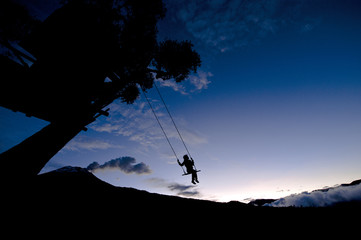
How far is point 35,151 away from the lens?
6133mm

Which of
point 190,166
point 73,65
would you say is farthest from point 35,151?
point 190,166

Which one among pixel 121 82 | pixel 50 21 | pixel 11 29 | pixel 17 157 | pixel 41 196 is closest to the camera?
pixel 41 196

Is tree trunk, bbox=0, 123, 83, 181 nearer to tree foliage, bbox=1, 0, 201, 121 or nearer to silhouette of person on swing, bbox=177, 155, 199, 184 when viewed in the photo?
tree foliage, bbox=1, 0, 201, 121

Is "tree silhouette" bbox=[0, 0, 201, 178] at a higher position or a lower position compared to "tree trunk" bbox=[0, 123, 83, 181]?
higher

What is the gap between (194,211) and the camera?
527 cm

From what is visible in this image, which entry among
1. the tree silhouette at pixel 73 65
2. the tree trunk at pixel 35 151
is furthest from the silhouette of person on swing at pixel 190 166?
the tree trunk at pixel 35 151

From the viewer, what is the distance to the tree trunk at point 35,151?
5430mm

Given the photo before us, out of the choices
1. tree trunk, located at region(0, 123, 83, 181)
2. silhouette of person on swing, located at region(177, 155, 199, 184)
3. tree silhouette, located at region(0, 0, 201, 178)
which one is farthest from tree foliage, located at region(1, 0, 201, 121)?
silhouette of person on swing, located at region(177, 155, 199, 184)

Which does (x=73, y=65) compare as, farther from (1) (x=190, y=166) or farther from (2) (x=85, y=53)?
(1) (x=190, y=166)

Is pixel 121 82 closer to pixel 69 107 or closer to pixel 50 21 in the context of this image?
pixel 69 107

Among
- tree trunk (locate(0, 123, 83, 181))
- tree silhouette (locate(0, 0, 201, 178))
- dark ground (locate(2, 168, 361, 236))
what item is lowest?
dark ground (locate(2, 168, 361, 236))

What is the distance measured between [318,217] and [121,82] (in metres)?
10.3

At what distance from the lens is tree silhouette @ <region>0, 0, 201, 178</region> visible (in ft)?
21.6

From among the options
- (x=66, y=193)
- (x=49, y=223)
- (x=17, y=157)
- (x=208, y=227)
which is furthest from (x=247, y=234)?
(x=17, y=157)
